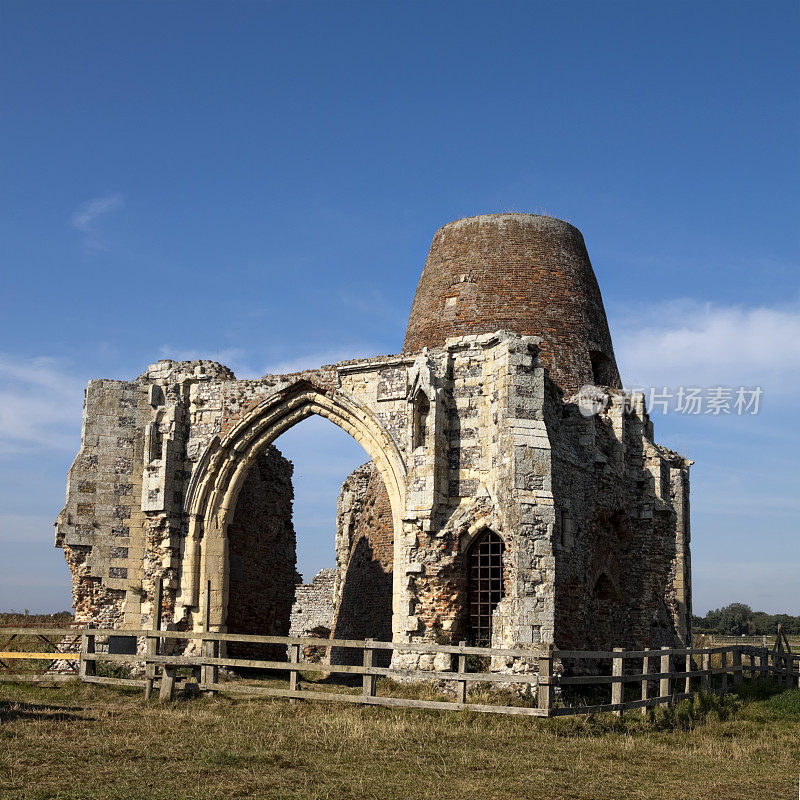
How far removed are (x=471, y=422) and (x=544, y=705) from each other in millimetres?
6379

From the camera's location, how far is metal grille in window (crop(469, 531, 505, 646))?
51.9 feet

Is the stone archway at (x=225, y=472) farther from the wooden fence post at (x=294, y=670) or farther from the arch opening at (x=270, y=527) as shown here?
the wooden fence post at (x=294, y=670)

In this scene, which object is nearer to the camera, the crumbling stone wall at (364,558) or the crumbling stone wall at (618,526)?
the crumbling stone wall at (618,526)

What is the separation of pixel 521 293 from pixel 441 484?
6342 mm

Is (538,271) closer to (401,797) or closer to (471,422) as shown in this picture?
(471,422)

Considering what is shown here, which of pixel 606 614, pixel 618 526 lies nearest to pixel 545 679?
pixel 606 614

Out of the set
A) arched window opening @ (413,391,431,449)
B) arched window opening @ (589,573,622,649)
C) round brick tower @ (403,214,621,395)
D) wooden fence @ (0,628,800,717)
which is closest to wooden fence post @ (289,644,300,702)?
wooden fence @ (0,628,800,717)

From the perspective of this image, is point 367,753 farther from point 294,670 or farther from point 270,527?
point 270,527

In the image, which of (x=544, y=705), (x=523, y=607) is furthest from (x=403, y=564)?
(x=544, y=705)

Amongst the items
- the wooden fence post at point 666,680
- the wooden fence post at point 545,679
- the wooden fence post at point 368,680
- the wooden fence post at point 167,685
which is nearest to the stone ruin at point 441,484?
the wooden fence post at point 666,680

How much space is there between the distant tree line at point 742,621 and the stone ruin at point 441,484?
163 feet

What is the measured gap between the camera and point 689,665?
13984mm

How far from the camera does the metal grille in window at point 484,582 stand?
51.9ft

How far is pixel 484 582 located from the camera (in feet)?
52.6
